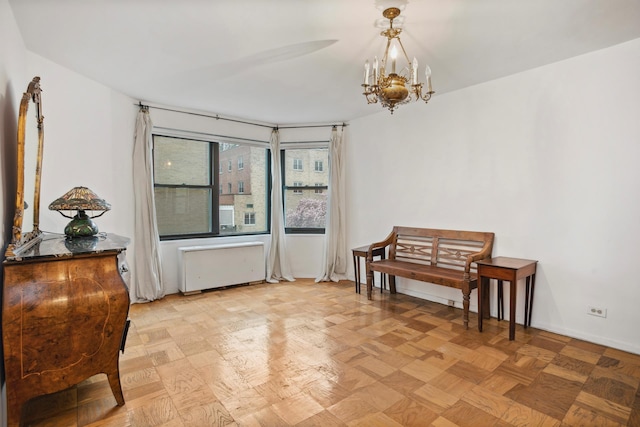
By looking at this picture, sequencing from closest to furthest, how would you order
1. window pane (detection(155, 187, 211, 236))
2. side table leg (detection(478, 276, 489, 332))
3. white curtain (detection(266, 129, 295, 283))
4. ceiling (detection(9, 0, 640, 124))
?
1. ceiling (detection(9, 0, 640, 124))
2. side table leg (detection(478, 276, 489, 332))
3. window pane (detection(155, 187, 211, 236))
4. white curtain (detection(266, 129, 295, 283))

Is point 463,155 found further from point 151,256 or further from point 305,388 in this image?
point 151,256

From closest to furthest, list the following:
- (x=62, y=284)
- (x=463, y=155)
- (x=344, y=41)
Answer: (x=62, y=284), (x=344, y=41), (x=463, y=155)

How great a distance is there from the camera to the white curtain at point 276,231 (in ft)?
16.3

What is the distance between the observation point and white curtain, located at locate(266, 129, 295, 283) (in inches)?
195

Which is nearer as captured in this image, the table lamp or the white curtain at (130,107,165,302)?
the table lamp

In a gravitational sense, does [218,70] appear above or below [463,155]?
above

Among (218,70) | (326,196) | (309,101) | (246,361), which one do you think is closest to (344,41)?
(218,70)

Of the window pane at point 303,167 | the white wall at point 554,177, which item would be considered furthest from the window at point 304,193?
the white wall at point 554,177

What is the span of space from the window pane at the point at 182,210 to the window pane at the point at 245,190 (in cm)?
25

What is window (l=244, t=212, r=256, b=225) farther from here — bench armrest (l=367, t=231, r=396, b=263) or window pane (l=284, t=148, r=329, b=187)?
bench armrest (l=367, t=231, r=396, b=263)

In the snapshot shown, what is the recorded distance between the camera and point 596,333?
2760 millimetres

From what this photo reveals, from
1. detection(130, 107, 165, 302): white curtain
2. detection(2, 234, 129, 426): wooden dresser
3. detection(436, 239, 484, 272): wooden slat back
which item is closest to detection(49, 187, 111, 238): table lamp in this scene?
detection(2, 234, 129, 426): wooden dresser

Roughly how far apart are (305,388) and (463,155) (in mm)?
2855

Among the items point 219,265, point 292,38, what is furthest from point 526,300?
point 219,265
